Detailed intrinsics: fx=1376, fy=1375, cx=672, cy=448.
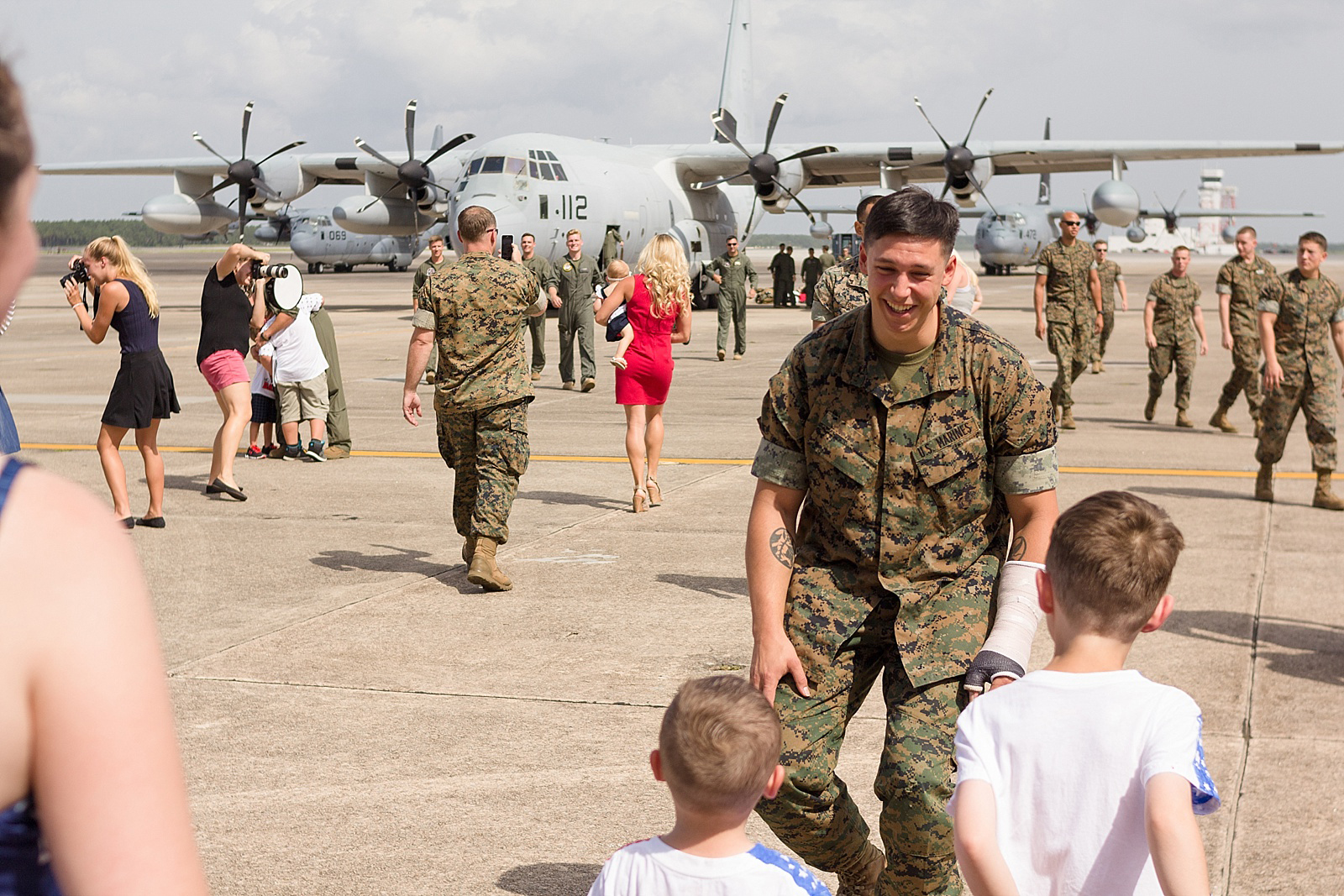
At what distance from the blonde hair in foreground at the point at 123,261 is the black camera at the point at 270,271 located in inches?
73.9

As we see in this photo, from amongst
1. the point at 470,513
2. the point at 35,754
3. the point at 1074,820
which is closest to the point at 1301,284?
the point at 470,513

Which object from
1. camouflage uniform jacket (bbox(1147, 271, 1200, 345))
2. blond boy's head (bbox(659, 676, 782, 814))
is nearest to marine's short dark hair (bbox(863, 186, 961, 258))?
blond boy's head (bbox(659, 676, 782, 814))

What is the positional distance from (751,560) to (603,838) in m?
1.30

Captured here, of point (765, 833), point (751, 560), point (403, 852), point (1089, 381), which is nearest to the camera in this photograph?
point (751, 560)

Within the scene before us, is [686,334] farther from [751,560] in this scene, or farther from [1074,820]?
[1074,820]

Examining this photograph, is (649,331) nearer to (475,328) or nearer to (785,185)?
(475,328)

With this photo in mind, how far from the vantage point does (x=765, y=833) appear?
4453mm

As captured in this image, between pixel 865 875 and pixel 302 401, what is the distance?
→ 31.1 ft

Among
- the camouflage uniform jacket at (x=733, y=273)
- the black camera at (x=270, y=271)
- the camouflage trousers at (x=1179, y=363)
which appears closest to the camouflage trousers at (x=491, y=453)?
the black camera at (x=270, y=271)

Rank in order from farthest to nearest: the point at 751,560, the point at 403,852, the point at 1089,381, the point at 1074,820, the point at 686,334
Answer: the point at 1089,381 < the point at 686,334 < the point at 403,852 < the point at 751,560 < the point at 1074,820

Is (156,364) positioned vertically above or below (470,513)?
above

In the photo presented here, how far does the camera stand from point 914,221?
3270 millimetres

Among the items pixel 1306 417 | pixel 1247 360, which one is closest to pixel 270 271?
pixel 1306 417

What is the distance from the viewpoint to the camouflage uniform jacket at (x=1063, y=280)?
13.9 meters
